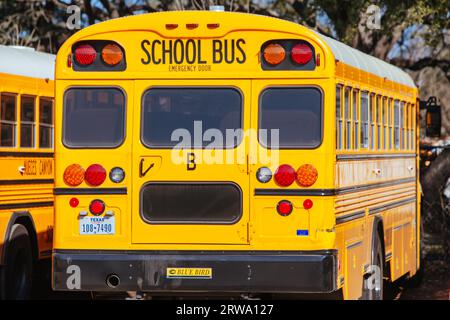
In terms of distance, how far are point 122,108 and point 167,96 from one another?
379 millimetres

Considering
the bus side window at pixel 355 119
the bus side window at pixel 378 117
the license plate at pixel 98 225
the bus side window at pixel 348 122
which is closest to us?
the license plate at pixel 98 225

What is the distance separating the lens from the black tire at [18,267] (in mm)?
11867

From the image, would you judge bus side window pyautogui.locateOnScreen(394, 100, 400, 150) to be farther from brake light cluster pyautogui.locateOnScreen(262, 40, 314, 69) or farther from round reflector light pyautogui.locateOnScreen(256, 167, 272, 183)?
round reflector light pyautogui.locateOnScreen(256, 167, 272, 183)

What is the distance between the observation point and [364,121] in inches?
434

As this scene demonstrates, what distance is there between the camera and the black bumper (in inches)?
366

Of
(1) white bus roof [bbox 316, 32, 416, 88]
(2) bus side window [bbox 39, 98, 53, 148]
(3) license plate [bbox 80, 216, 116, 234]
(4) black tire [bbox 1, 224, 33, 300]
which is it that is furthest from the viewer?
(2) bus side window [bbox 39, 98, 53, 148]

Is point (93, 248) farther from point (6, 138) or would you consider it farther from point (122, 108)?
point (6, 138)

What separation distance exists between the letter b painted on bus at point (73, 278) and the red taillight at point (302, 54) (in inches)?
94.2

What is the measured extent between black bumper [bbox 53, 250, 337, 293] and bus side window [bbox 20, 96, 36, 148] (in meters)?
2.98

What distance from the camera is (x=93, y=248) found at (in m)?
9.51

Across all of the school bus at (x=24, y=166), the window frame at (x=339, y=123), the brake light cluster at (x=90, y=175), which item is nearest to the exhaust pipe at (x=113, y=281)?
the brake light cluster at (x=90, y=175)

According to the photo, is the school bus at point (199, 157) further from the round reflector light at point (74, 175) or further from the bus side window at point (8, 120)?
the bus side window at point (8, 120)

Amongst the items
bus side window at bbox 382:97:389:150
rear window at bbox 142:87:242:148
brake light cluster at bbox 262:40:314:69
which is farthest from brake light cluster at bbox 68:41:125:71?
bus side window at bbox 382:97:389:150

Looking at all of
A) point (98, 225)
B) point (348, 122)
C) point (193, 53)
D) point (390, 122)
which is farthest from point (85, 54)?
point (390, 122)
